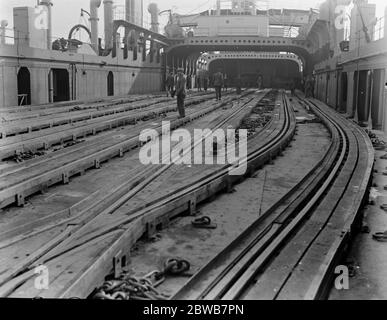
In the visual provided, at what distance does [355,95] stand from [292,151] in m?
8.57

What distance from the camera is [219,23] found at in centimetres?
3866

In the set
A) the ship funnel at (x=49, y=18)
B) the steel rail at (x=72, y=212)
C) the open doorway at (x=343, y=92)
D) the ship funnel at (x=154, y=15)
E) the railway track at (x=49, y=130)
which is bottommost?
the steel rail at (x=72, y=212)

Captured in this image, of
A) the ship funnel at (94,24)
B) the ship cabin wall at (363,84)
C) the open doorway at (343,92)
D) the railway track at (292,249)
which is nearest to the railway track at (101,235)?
the railway track at (292,249)

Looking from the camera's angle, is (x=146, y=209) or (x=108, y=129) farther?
(x=108, y=129)

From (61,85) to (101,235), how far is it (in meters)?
19.7

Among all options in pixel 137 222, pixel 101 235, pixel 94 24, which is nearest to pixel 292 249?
pixel 137 222

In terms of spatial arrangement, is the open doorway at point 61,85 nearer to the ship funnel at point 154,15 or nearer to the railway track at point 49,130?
the railway track at point 49,130

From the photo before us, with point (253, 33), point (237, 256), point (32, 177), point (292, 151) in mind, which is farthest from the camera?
point (253, 33)

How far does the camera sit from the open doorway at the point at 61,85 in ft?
73.9

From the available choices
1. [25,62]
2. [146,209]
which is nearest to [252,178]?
[146,209]

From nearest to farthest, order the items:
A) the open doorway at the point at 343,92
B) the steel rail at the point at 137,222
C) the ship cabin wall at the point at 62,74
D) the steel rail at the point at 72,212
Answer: the steel rail at the point at 137,222 → the steel rail at the point at 72,212 → the ship cabin wall at the point at 62,74 → the open doorway at the point at 343,92

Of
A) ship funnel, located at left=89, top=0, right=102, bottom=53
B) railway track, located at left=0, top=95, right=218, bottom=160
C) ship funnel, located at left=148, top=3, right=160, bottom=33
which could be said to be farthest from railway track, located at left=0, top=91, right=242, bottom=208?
ship funnel, located at left=148, top=3, right=160, bottom=33
